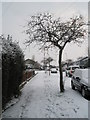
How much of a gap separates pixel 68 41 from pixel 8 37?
179 inches

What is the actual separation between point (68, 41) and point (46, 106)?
6.03 meters

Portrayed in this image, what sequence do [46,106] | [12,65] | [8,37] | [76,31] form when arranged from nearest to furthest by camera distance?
[46,106] < [12,65] < [8,37] < [76,31]

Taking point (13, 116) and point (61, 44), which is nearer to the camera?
point (13, 116)

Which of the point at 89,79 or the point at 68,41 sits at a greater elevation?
the point at 68,41

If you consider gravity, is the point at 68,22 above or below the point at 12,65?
above

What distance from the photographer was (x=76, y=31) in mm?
13852

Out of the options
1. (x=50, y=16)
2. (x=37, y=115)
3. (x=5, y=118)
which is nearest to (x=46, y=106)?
(x=37, y=115)

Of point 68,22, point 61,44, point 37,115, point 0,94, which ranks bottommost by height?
point 37,115

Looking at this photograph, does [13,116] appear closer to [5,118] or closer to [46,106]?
[5,118]

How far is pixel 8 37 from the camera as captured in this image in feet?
36.7

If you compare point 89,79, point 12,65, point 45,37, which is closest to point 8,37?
point 12,65

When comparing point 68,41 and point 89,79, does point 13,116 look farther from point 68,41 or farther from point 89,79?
point 68,41

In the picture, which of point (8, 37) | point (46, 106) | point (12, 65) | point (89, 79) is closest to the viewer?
point (46, 106)

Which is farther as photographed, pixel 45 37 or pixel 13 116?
pixel 45 37
